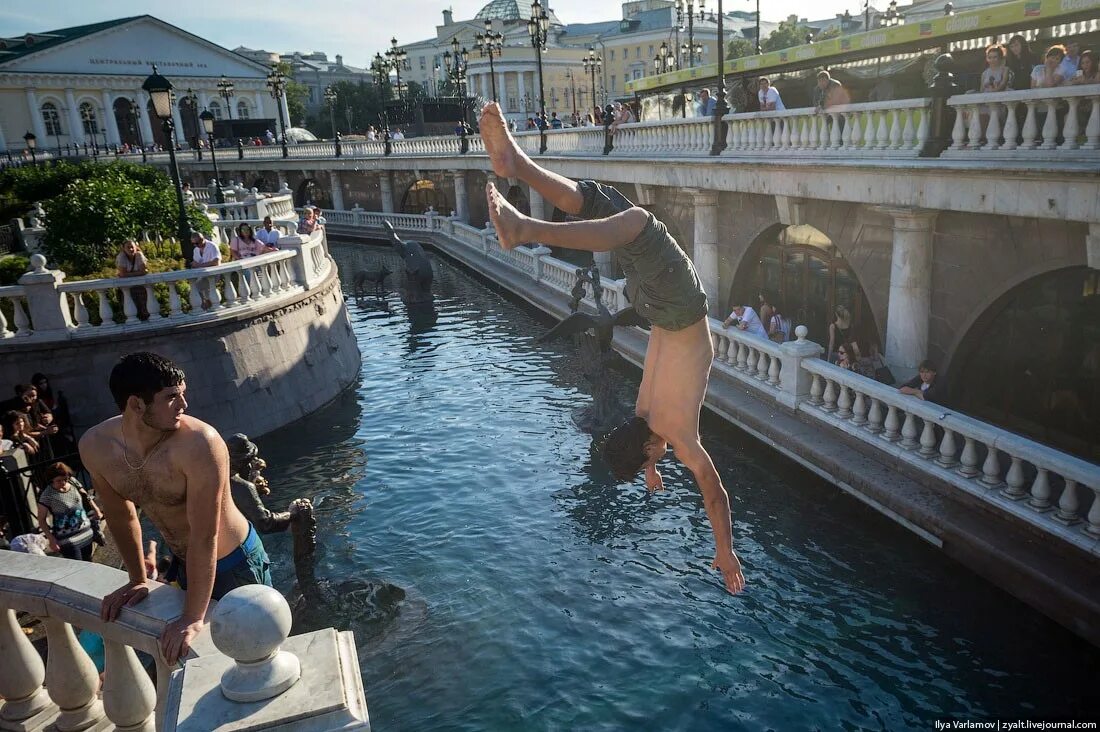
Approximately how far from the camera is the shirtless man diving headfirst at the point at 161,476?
3.88 m

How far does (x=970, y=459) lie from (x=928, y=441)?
724 mm

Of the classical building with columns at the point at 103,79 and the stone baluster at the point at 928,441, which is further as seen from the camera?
the classical building with columns at the point at 103,79

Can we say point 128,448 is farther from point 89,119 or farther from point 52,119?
point 89,119

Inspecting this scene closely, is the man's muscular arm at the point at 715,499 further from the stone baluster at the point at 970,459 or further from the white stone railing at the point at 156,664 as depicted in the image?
the stone baluster at the point at 970,459

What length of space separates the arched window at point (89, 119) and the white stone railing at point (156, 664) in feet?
287

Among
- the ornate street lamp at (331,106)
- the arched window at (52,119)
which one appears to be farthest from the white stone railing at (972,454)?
the arched window at (52,119)

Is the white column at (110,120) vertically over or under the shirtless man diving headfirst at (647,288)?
over

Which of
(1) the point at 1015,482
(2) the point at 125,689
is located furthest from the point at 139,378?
(1) the point at 1015,482

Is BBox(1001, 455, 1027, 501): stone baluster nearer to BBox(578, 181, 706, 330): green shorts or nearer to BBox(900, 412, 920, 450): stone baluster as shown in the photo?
BBox(900, 412, 920, 450): stone baluster

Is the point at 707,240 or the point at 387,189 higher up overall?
the point at 387,189

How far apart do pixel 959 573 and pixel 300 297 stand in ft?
41.4

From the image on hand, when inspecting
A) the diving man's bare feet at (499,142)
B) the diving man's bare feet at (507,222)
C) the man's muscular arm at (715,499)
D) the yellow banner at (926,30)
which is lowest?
the man's muscular arm at (715,499)

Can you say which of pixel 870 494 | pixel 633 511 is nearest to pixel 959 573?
pixel 870 494

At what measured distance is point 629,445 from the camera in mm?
4879
